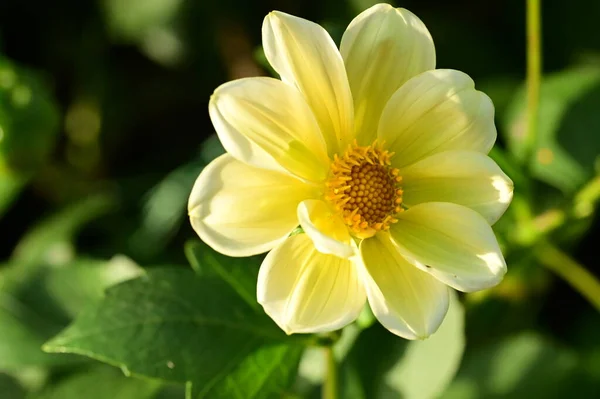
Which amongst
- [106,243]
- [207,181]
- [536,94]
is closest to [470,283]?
[207,181]

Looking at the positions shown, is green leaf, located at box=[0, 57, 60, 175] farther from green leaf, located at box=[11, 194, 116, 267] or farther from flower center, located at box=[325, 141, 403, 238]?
flower center, located at box=[325, 141, 403, 238]

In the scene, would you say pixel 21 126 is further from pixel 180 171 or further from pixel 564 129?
pixel 564 129

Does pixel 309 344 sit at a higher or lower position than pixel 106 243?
higher

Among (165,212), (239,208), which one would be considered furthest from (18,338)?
(239,208)

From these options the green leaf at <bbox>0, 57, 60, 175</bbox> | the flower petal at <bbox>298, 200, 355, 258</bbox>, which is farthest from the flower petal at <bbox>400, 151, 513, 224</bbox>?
the green leaf at <bbox>0, 57, 60, 175</bbox>

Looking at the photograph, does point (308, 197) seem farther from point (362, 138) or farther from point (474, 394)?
point (474, 394)

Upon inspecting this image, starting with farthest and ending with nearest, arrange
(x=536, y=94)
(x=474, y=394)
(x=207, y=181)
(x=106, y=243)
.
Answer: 1. (x=106, y=243)
2. (x=474, y=394)
3. (x=536, y=94)
4. (x=207, y=181)

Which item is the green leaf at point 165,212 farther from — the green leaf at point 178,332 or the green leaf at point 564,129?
the green leaf at point 564,129
